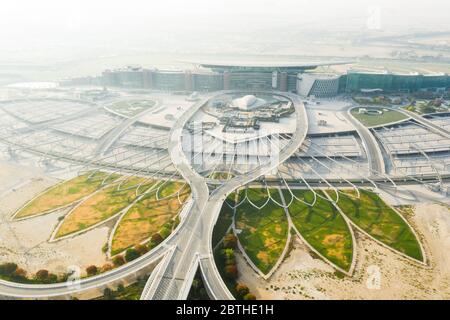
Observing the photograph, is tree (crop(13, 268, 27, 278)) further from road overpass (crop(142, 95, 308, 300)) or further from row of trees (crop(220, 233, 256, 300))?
row of trees (crop(220, 233, 256, 300))

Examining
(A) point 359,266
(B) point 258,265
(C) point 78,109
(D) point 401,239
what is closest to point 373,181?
(D) point 401,239

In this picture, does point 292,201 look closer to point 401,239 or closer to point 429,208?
point 401,239

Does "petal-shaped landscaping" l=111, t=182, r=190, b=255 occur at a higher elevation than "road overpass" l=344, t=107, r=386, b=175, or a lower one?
lower

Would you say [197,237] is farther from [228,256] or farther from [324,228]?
[324,228]

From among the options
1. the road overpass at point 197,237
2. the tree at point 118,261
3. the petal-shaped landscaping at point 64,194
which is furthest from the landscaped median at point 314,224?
the petal-shaped landscaping at point 64,194

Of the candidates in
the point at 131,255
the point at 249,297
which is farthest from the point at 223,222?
the point at 249,297

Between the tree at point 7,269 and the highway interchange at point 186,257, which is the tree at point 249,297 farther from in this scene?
the tree at point 7,269

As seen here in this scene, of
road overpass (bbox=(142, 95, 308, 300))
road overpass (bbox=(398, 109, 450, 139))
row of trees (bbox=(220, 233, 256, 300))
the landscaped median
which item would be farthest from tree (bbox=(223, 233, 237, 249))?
road overpass (bbox=(398, 109, 450, 139))
